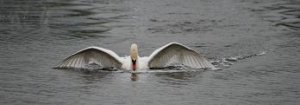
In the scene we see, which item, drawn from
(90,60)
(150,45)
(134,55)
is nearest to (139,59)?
(134,55)

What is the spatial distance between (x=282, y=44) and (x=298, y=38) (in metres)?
1.20

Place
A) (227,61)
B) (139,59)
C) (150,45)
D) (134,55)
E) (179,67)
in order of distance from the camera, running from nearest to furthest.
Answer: (134,55) → (139,59) → (179,67) → (227,61) → (150,45)

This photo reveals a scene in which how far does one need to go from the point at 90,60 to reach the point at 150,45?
286cm

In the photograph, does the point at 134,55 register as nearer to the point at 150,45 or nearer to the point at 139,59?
the point at 139,59

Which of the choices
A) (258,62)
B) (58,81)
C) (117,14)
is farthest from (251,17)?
(58,81)

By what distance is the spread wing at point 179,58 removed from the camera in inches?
650

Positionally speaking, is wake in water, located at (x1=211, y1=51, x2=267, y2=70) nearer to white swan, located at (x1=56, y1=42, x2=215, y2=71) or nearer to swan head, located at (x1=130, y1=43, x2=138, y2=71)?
white swan, located at (x1=56, y1=42, x2=215, y2=71)

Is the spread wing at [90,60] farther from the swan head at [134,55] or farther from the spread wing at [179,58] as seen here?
the spread wing at [179,58]

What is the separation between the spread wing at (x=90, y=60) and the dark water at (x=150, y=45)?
0.33 metres

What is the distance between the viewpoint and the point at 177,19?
77.8 ft

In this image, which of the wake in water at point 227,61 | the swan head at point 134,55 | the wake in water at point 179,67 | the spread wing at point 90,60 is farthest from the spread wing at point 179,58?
the spread wing at point 90,60

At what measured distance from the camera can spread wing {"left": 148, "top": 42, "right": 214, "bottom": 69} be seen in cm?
1652

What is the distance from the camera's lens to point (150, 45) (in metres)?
19.3

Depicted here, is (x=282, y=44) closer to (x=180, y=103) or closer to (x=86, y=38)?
(x=86, y=38)
